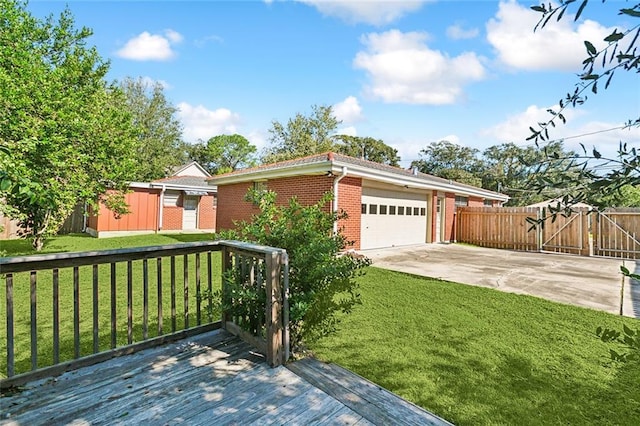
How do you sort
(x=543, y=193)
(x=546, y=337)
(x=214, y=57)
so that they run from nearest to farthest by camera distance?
(x=543, y=193) < (x=546, y=337) < (x=214, y=57)

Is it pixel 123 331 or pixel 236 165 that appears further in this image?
pixel 236 165

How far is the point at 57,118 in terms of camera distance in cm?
826

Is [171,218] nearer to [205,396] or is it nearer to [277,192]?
[277,192]

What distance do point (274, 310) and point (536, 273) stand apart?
25.0 ft

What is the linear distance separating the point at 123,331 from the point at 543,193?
458cm

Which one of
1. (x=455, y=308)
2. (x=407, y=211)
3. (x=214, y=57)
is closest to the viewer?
(x=455, y=308)

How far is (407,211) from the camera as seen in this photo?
13336 millimetres

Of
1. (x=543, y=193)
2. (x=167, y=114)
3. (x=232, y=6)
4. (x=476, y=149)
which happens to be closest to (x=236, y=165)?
(x=167, y=114)

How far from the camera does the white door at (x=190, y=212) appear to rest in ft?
61.4

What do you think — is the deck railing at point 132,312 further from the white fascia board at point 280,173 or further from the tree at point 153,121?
the tree at point 153,121

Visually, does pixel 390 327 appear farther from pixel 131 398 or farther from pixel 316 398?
pixel 131 398

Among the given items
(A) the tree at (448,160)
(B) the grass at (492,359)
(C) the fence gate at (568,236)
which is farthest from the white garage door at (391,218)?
(A) the tree at (448,160)

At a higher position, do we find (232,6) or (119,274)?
(232,6)

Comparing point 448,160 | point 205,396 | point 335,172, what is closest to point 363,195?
point 335,172
